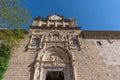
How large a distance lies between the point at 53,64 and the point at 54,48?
1.84 m

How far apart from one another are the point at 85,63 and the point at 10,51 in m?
6.84

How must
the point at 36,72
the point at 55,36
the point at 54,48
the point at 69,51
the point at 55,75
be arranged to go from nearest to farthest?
the point at 36,72
the point at 55,75
the point at 69,51
the point at 54,48
the point at 55,36

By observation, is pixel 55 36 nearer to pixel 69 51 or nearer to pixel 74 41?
pixel 74 41

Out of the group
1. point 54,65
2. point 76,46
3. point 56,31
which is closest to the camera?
point 54,65

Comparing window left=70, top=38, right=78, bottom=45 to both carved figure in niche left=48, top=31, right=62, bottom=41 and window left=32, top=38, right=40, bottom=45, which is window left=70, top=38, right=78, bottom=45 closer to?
carved figure in niche left=48, top=31, right=62, bottom=41

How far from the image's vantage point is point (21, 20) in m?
10.9

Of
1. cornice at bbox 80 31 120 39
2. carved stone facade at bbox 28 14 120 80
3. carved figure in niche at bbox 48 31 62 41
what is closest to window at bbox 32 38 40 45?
carved stone facade at bbox 28 14 120 80

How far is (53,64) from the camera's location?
11703 millimetres

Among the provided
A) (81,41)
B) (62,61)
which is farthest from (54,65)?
(81,41)

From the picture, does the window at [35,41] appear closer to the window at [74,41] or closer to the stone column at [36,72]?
the stone column at [36,72]

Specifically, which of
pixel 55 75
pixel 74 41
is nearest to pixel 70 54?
pixel 74 41

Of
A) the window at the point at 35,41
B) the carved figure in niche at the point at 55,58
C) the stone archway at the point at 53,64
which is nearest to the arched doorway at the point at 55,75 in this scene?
the stone archway at the point at 53,64

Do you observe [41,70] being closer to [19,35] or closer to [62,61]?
[62,61]

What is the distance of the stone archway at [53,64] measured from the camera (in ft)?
35.9
